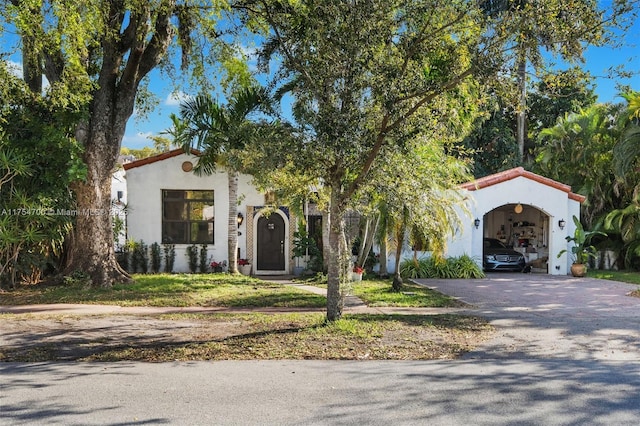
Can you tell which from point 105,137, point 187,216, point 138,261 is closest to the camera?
point 105,137

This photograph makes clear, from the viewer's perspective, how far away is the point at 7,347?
7273mm

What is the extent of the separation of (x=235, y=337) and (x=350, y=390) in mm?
2993

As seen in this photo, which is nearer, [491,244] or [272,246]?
[272,246]

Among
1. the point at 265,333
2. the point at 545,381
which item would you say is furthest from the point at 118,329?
the point at 545,381

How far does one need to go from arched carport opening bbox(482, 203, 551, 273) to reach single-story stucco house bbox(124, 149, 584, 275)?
2.41 ft

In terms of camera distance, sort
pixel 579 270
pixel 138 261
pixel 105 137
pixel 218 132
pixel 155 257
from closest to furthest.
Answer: pixel 105 137, pixel 218 132, pixel 138 261, pixel 155 257, pixel 579 270

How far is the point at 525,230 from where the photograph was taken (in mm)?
24469

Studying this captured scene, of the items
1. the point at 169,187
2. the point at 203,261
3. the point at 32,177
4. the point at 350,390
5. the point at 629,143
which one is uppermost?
the point at 629,143

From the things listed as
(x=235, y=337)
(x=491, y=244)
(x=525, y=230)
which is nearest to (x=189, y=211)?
(x=235, y=337)

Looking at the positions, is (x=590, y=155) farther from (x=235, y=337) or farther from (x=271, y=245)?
(x=235, y=337)

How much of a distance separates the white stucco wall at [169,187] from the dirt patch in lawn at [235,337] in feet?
26.5

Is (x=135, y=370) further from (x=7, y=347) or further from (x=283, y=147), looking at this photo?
(x=283, y=147)

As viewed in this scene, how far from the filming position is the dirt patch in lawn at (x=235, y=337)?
23.1 feet

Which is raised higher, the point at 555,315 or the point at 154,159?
the point at 154,159
